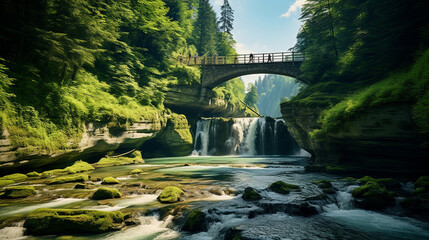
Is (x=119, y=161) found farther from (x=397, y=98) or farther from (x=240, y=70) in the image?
(x=397, y=98)

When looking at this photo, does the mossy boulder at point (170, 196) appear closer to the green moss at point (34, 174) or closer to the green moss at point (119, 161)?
the green moss at point (34, 174)

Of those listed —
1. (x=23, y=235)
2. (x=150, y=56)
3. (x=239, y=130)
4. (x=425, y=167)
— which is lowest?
(x=23, y=235)

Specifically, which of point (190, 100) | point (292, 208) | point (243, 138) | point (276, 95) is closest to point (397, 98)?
point (292, 208)

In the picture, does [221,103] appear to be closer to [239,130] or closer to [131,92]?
[239,130]

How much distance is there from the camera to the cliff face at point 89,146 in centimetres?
980

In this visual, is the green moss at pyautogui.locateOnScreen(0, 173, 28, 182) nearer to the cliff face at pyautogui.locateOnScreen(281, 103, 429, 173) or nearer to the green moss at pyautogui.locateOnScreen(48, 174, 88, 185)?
the green moss at pyautogui.locateOnScreen(48, 174, 88, 185)

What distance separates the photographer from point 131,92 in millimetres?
20641

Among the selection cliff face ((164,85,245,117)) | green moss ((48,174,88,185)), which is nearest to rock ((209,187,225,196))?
green moss ((48,174,88,185))

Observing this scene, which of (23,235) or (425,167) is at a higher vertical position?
(425,167)

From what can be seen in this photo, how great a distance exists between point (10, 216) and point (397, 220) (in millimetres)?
11786

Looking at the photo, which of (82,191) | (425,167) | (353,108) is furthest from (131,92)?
(425,167)

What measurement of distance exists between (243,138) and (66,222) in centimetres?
2738

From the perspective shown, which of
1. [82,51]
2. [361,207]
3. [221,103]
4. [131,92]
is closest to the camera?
[361,207]

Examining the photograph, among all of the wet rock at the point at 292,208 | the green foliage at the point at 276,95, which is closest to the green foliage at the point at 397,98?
the wet rock at the point at 292,208
